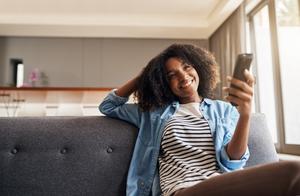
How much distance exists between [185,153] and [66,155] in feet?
1.55

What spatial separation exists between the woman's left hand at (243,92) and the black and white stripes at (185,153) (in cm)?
20

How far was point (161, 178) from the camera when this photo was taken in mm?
1025

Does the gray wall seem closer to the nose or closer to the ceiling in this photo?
the ceiling

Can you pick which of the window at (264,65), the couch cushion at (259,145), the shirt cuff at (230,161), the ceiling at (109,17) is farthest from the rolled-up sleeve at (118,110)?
the ceiling at (109,17)

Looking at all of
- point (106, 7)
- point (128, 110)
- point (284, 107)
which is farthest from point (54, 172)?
point (106, 7)

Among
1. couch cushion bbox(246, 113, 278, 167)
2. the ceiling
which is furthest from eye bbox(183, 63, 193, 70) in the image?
the ceiling

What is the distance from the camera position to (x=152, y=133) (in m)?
1.13

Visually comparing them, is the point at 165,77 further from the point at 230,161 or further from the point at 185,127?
the point at 230,161

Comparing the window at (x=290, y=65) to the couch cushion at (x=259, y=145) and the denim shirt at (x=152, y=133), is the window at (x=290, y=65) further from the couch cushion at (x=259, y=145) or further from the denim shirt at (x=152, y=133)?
the denim shirt at (x=152, y=133)

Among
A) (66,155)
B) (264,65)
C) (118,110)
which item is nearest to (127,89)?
(118,110)

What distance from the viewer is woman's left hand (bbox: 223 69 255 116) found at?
0.87 metres

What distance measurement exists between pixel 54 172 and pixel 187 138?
52cm

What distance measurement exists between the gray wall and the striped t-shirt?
280 cm

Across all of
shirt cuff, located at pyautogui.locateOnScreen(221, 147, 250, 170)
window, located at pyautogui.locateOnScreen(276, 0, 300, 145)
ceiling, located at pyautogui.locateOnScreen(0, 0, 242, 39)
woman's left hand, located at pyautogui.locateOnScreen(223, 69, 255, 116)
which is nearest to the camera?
woman's left hand, located at pyautogui.locateOnScreen(223, 69, 255, 116)
